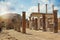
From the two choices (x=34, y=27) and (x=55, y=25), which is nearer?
(x=55, y=25)

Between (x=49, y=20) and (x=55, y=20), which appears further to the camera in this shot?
(x=49, y=20)

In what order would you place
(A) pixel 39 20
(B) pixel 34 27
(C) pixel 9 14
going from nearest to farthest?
(B) pixel 34 27, (A) pixel 39 20, (C) pixel 9 14

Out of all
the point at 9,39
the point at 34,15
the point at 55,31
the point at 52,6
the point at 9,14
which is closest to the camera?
the point at 9,39

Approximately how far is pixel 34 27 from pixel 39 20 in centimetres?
672

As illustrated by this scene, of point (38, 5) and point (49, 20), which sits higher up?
point (38, 5)

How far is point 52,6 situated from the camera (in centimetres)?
5644

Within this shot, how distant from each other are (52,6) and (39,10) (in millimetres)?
4684

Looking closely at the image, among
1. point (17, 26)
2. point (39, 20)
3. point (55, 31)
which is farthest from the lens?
point (39, 20)

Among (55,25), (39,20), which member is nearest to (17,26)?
(55,25)

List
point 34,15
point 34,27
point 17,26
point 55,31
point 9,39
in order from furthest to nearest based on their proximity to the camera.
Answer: point 34,15
point 34,27
point 17,26
point 55,31
point 9,39

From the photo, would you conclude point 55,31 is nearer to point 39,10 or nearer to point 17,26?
point 17,26

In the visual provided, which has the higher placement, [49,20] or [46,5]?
[46,5]

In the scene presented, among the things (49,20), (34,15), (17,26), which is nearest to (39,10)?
(34,15)

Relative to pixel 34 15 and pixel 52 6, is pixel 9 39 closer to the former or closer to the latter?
pixel 34 15
